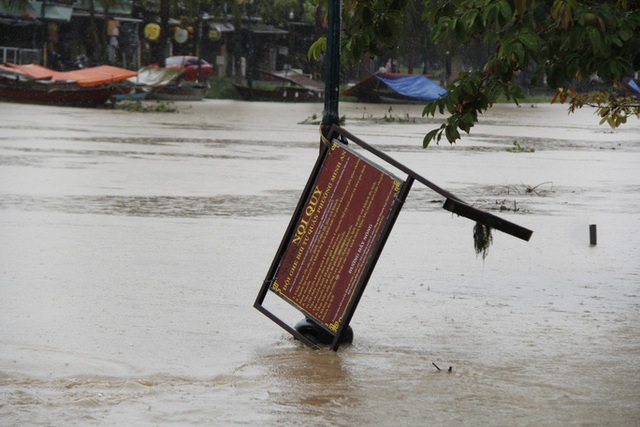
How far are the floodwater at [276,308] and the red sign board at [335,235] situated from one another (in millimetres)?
325

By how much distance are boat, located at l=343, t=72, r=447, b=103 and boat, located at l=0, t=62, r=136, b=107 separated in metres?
16.3

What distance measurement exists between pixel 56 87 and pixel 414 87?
20995 mm

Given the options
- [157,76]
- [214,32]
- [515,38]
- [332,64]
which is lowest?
[214,32]

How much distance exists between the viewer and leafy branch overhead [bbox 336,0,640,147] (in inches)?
253

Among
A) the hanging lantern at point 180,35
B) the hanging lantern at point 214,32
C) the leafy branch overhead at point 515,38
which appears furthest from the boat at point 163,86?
the leafy branch overhead at point 515,38

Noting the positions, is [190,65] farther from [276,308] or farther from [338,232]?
[338,232]

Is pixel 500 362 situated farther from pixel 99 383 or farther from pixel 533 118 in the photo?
pixel 533 118

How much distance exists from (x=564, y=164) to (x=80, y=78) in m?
27.7

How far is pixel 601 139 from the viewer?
3091 cm

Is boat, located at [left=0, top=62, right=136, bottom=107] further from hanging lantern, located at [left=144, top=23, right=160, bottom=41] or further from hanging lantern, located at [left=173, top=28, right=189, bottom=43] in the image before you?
hanging lantern, located at [left=173, top=28, right=189, bottom=43]

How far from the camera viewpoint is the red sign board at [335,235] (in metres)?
6.66

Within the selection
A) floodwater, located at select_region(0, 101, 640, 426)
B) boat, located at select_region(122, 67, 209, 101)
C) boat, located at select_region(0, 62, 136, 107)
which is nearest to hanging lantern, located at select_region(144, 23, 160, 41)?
boat, located at select_region(122, 67, 209, 101)

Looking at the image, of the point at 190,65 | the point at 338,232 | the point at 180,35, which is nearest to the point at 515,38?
the point at 338,232

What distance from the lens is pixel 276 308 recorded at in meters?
8.46
